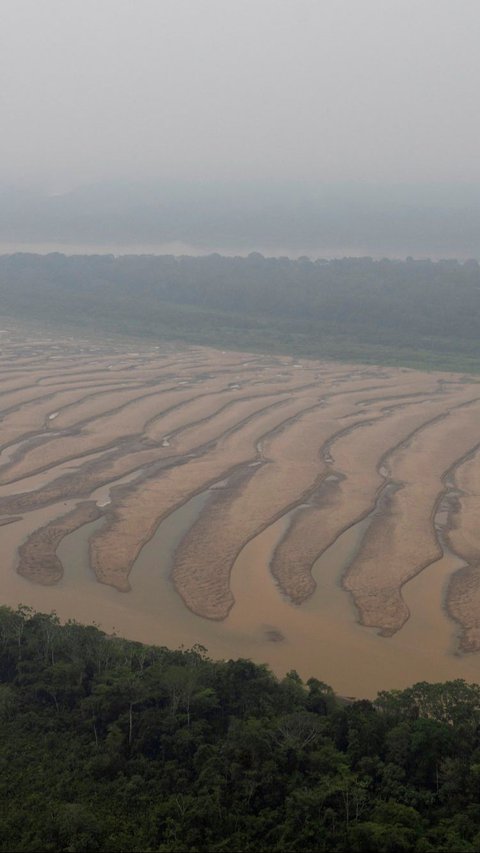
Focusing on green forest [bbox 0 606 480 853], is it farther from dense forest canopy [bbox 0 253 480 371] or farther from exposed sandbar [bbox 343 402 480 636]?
dense forest canopy [bbox 0 253 480 371]

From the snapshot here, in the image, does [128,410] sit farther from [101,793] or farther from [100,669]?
[101,793]

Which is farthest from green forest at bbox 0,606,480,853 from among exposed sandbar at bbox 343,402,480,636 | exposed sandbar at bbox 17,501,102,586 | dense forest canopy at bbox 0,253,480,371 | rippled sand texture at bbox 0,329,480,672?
dense forest canopy at bbox 0,253,480,371

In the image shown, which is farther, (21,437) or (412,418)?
(412,418)

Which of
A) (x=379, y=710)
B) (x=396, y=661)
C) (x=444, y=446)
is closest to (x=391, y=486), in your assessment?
(x=444, y=446)

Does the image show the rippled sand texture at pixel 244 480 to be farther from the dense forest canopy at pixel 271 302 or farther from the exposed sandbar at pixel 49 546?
the dense forest canopy at pixel 271 302

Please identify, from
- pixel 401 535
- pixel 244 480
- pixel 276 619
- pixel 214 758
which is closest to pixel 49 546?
pixel 276 619

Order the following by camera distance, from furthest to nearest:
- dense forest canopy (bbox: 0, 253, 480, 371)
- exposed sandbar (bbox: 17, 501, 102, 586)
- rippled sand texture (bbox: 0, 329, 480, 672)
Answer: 1. dense forest canopy (bbox: 0, 253, 480, 371)
2. rippled sand texture (bbox: 0, 329, 480, 672)
3. exposed sandbar (bbox: 17, 501, 102, 586)

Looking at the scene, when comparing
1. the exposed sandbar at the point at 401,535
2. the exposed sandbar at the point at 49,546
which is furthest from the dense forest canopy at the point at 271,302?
the exposed sandbar at the point at 49,546
